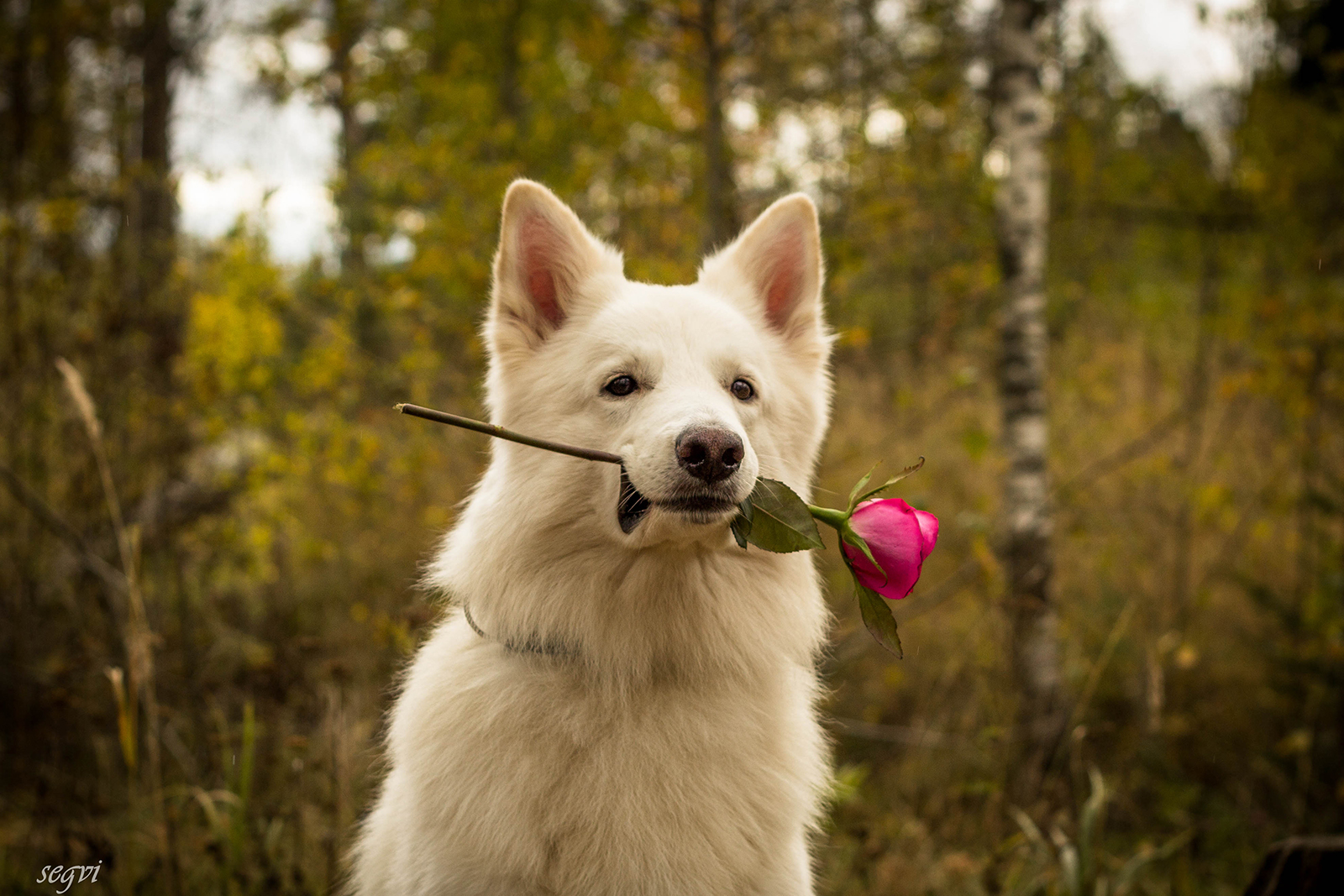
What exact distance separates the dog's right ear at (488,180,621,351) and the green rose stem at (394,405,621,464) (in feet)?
2.04

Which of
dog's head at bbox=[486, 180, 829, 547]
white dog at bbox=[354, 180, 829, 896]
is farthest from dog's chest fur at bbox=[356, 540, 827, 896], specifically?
dog's head at bbox=[486, 180, 829, 547]

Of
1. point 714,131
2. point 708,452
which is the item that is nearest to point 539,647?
point 708,452

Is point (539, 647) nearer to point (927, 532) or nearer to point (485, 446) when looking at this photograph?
point (927, 532)

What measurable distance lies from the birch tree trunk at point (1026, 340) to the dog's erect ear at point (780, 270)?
7.66ft

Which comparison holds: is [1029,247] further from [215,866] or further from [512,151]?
[215,866]

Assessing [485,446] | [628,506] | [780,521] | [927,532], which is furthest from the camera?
[485,446]

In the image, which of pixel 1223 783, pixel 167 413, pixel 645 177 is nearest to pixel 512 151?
pixel 645 177

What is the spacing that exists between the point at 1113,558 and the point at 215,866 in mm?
5701

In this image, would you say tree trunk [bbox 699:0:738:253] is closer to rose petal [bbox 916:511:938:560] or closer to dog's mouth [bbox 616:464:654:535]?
dog's mouth [bbox 616:464:654:535]

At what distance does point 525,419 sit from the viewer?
2365mm

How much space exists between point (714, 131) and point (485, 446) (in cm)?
235

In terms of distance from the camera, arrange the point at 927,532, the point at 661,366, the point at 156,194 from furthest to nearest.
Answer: the point at 156,194
the point at 661,366
the point at 927,532

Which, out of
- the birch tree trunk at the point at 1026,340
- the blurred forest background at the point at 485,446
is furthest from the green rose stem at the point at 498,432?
the birch tree trunk at the point at 1026,340

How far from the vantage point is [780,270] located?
2.72m
